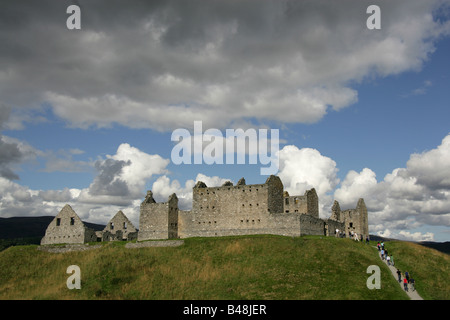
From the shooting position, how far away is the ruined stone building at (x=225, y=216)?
66500 millimetres

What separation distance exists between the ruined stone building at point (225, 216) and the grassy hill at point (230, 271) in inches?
258

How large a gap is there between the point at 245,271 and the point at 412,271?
18758mm

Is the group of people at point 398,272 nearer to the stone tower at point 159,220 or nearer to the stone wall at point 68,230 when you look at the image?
the stone tower at point 159,220

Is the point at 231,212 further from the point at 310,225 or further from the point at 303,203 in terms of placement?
the point at 310,225

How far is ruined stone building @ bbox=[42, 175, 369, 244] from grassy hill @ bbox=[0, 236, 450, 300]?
655 cm

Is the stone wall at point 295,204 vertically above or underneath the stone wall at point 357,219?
above

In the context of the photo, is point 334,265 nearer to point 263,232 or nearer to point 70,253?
point 263,232

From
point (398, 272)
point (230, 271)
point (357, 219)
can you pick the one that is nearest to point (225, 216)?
point (230, 271)

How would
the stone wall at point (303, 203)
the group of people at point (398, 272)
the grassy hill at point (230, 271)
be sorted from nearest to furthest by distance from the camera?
the group of people at point (398, 272)
the grassy hill at point (230, 271)
the stone wall at point (303, 203)

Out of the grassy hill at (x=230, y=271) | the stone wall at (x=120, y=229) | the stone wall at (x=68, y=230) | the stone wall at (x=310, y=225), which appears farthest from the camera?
the stone wall at (x=120, y=229)

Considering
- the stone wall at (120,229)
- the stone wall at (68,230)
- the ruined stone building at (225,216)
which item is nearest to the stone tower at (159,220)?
the ruined stone building at (225,216)
